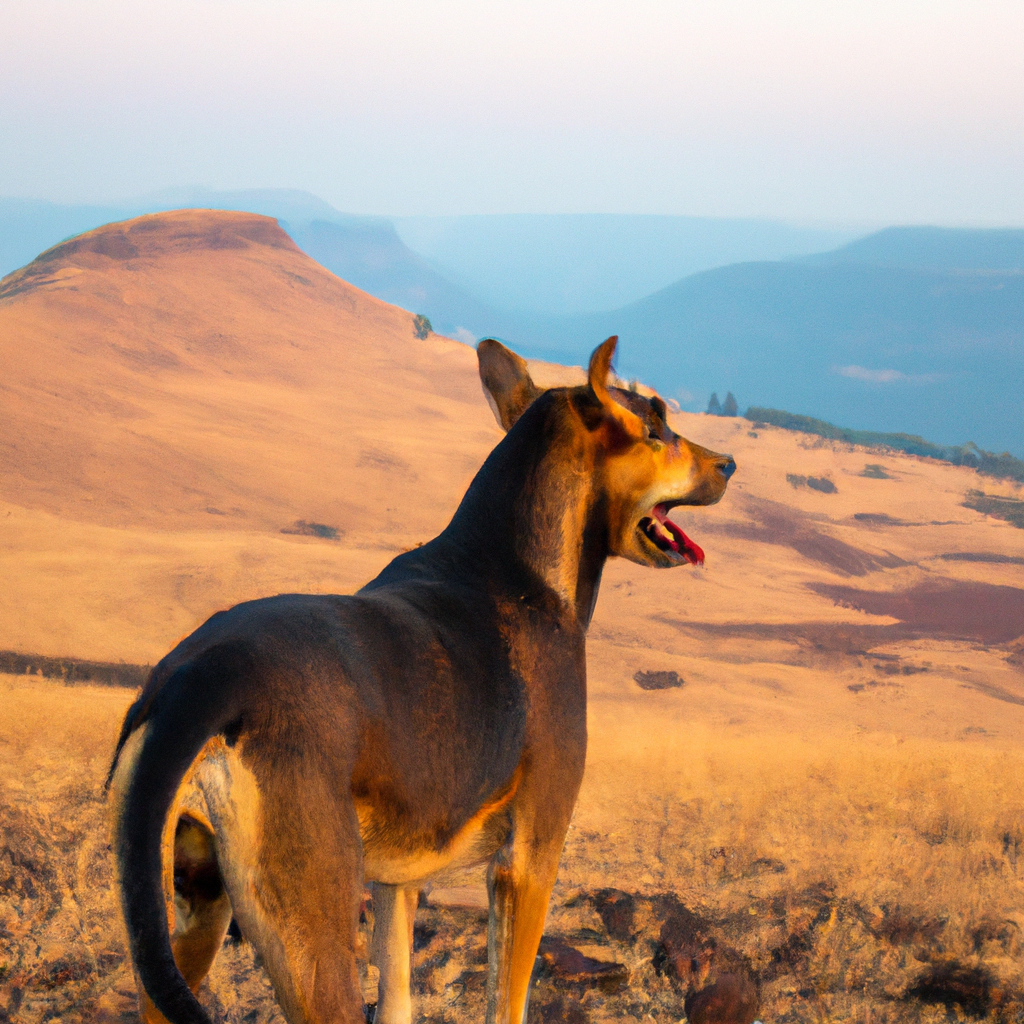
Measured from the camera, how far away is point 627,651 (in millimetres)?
10773

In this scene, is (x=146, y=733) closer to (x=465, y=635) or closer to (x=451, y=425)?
(x=465, y=635)

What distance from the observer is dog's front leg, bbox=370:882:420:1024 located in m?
3.98

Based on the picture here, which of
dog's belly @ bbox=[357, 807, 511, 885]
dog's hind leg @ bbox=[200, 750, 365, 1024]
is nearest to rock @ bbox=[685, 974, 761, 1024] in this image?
dog's belly @ bbox=[357, 807, 511, 885]

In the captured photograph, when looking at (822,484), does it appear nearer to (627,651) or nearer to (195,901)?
(627,651)

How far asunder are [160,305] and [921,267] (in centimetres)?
5656

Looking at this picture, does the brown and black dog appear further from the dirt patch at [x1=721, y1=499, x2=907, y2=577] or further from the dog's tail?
the dirt patch at [x1=721, y1=499, x2=907, y2=577]

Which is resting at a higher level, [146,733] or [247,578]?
[146,733]

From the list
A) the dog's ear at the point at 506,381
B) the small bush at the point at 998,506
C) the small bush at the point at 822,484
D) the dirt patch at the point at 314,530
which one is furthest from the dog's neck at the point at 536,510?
the small bush at the point at 998,506

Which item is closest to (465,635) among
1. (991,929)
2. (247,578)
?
(991,929)

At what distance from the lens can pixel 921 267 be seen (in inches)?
2616

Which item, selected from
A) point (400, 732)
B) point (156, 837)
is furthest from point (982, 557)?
point (156, 837)

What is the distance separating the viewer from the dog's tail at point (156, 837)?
2.32 meters

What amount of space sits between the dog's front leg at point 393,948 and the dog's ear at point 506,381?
6.65ft

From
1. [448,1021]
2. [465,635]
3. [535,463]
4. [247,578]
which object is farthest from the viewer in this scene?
[247,578]
